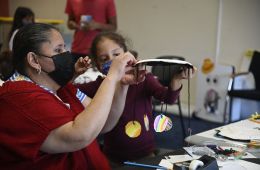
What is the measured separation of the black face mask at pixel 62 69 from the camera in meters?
1.29

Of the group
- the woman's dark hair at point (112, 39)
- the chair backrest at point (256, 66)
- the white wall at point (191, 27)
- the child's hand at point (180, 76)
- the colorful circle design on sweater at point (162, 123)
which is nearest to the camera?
the colorful circle design on sweater at point (162, 123)

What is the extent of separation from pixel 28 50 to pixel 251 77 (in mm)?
3500

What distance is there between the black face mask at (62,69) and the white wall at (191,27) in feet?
10.8

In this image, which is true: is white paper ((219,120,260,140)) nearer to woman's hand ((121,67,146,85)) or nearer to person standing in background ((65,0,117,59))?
woman's hand ((121,67,146,85))

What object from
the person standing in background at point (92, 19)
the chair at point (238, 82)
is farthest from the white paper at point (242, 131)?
the chair at point (238, 82)

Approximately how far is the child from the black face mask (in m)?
0.30

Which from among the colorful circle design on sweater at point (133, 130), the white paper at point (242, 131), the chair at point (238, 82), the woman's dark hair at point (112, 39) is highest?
the woman's dark hair at point (112, 39)

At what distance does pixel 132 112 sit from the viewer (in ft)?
5.75

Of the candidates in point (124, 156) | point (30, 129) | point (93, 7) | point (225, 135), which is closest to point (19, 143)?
point (30, 129)

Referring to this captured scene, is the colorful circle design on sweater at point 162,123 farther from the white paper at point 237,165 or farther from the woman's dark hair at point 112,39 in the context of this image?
the woman's dark hair at point 112,39

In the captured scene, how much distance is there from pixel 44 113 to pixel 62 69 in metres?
0.31

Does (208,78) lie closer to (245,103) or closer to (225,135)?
(245,103)

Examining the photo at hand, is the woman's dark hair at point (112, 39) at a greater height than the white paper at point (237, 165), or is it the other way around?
the woman's dark hair at point (112, 39)

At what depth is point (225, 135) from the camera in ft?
4.92
